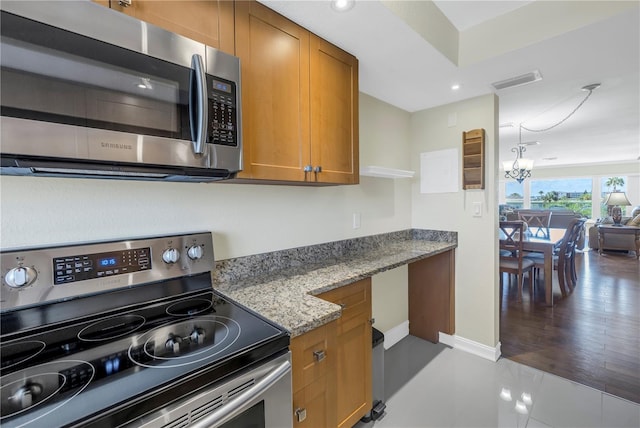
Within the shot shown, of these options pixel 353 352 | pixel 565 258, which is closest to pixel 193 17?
pixel 353 352

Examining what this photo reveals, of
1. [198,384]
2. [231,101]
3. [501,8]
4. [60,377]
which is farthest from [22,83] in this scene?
[501,8]

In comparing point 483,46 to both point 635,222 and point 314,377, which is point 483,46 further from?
point 635,222

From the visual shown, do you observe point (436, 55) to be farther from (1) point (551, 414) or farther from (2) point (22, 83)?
(1) point (551, 414)

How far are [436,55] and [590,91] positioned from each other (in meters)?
1.76

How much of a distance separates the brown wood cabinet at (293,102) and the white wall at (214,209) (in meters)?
0.33

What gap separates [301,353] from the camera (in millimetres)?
1077

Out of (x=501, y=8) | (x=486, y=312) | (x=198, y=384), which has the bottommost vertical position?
(x=486, y=312)

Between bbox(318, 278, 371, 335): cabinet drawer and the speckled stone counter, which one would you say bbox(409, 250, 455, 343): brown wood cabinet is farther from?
bbox(318, 278, 371, 335): cabinet drawer

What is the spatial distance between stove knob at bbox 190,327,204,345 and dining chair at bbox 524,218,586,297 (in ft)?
13.6

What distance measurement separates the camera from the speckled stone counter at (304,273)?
112 centimetres

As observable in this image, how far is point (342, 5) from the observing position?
4.29ft

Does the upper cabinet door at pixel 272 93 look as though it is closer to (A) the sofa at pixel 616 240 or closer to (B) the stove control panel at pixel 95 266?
(B) the stove control panel at pixel 95 266

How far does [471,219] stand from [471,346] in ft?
3.53

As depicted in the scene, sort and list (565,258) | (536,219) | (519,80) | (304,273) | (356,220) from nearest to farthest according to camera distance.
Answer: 1. (304,273)
2. (519,80)
3. (356,220)
4. (565,258)
5. (536,219)
